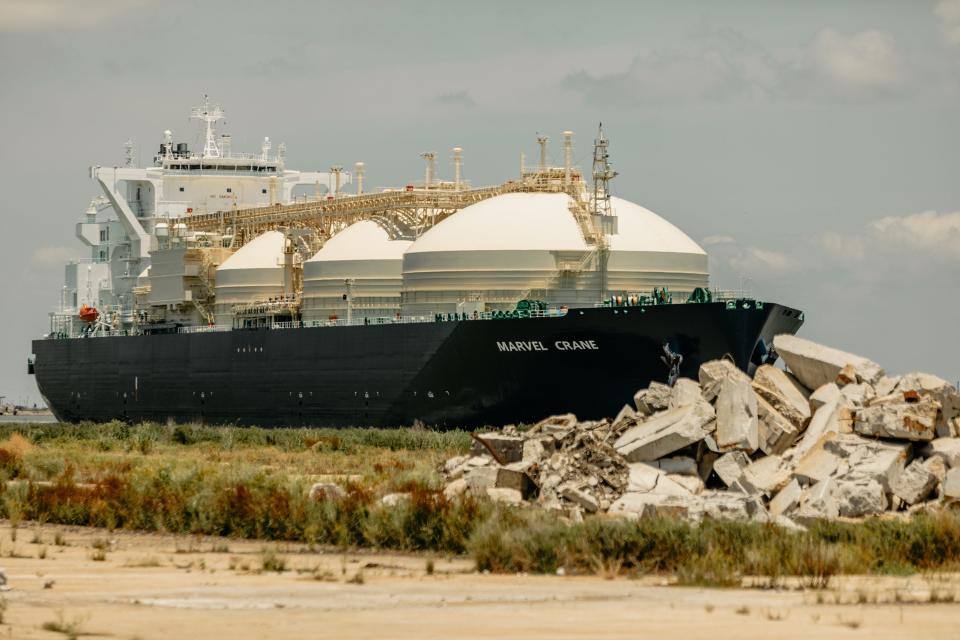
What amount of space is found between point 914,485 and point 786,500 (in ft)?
6.65

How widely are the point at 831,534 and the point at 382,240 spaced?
39792 mm

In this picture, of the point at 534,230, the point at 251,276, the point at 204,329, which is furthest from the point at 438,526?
the point at 204,329

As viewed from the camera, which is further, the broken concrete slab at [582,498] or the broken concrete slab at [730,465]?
the broken concrete slab at [730,465]

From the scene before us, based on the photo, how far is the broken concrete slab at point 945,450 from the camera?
87.9 feet

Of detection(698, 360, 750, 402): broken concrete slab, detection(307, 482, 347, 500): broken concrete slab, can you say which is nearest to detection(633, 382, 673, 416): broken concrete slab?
detection(698, 360, 750, 402): broken concrete slab

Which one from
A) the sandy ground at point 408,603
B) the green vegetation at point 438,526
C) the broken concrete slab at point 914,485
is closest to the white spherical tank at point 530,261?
the green vegetation at point 438,526

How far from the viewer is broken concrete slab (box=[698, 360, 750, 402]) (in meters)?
29.5

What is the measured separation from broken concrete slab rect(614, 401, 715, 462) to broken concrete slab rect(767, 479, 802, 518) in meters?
2.14

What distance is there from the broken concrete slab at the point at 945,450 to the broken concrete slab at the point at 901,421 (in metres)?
0.16

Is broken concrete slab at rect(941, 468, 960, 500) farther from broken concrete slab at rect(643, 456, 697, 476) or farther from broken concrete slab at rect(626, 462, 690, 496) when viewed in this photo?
broken concrete slab at rect(643, 456, 697, 476)

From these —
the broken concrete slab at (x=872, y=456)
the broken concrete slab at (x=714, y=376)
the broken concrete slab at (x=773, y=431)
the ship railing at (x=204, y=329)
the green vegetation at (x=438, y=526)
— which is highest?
the ship railing at (x=204, y=329)

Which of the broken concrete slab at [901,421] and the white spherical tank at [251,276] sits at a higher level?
the white spherical tank at [251,276]

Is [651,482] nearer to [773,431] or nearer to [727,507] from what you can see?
[773,431]

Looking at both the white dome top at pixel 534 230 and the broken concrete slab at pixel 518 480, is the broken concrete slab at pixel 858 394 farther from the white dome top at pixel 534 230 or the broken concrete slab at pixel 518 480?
the white dome top at pixel 534 230
